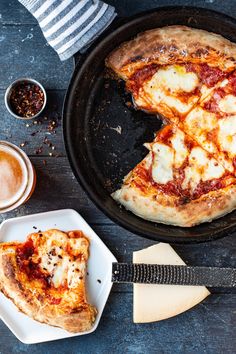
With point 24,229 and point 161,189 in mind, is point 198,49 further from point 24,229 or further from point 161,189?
point 24,229

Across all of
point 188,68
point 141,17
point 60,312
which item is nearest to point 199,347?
point 60,312

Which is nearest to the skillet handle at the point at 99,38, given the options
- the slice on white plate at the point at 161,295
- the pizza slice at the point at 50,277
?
the pizza slice at the point at 50,277

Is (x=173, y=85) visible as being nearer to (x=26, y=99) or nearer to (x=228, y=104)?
(x=228, y=104)

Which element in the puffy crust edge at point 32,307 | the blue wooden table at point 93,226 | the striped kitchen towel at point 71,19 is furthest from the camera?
the blue wooden table at point 93,226

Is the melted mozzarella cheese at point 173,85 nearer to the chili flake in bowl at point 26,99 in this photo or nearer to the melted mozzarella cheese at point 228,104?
the melted mozzarella cheese at point 228,104

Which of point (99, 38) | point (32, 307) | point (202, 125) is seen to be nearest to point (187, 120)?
point (202, 125)
